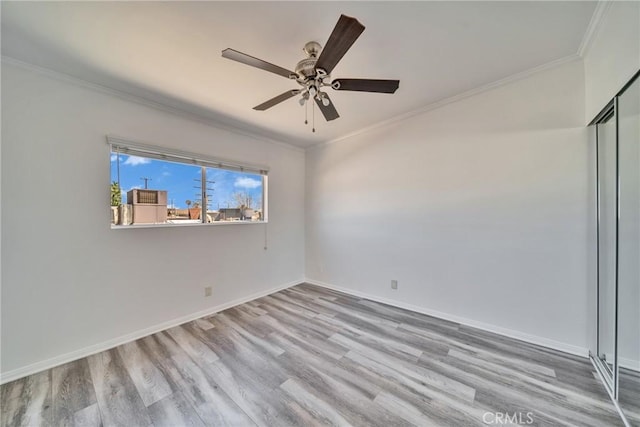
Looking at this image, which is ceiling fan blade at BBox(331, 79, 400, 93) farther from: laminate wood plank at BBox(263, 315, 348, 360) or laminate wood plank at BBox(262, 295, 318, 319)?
laminate wood plank at BBox(262, 295, 318, 319)

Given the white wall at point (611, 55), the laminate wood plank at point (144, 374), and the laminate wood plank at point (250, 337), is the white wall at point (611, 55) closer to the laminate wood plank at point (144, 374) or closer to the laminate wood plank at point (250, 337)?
the laminate wood plank at point (250, 337)

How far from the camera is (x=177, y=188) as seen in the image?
2.80 metres

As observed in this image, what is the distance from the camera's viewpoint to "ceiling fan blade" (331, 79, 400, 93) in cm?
160

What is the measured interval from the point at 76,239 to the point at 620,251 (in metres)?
4.43

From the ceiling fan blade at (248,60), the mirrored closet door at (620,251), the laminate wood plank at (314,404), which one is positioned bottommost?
the laminate wood plank at (314,404)

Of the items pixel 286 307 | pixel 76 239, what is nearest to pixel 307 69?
pixel 76 239

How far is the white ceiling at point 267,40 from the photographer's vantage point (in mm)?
1451

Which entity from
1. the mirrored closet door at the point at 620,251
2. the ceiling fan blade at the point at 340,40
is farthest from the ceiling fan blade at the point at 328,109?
the mirrored closet door at the point at 620,251

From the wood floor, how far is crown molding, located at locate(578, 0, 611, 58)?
2.58m

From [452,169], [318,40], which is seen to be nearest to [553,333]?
[452,169]

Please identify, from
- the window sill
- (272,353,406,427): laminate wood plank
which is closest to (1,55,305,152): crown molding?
the window sill

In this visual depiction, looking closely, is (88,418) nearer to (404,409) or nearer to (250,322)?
(250,322)

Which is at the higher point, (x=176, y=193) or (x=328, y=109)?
(x=328, y=109)

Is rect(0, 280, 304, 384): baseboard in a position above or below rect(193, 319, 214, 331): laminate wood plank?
above
